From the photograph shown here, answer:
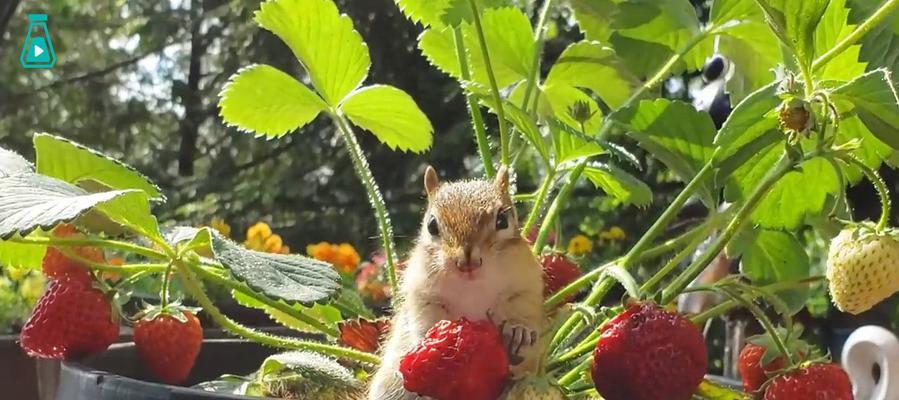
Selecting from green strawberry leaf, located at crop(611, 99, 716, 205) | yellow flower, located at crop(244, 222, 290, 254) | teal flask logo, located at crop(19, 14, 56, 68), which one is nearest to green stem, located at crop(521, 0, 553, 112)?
green strawberry leaf, located at crop(611, 99, 716, 205)

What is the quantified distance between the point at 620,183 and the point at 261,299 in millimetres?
173

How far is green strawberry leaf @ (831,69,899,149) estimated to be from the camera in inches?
11.8

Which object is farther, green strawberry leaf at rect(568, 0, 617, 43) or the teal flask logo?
the teal flask logo

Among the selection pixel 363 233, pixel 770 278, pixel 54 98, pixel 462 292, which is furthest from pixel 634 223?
pixel 54 98

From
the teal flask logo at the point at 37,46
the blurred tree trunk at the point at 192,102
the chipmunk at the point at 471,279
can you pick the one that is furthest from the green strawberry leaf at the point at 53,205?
the teal flask logo at the point at 37,46

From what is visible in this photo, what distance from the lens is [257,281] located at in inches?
11.7

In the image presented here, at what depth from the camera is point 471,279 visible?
34 centimetres

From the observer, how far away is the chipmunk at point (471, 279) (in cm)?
33

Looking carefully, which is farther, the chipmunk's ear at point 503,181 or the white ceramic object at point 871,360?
the white ceramic object at point 871,360

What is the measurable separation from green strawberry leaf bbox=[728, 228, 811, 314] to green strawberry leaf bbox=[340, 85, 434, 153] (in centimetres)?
19

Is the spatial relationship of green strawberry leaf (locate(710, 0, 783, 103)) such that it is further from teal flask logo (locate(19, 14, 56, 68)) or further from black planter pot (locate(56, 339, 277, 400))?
teal flask logo (locate(19, 14, 56, 68))

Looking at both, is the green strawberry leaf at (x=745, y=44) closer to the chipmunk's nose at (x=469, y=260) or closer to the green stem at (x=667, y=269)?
the green stem at (x=667, y=269)

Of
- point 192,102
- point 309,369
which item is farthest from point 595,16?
point 192,102

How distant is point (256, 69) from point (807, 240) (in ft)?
4.47
